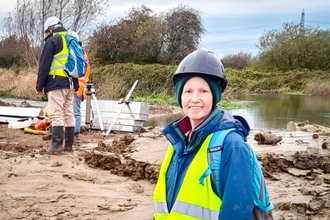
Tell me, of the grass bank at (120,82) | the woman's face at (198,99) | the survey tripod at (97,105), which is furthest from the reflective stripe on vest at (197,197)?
the grass bank at (120,82)

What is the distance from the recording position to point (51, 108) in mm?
6660

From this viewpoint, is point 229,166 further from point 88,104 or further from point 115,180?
point 88,104

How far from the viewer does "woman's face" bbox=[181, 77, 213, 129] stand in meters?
2.15

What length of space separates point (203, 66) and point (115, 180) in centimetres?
367

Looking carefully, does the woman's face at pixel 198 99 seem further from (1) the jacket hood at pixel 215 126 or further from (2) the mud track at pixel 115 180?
(2) the mud track at pixel 115 180

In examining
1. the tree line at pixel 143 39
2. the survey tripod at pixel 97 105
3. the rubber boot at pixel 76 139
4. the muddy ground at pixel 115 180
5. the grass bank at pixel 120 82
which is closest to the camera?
the muddy ground at pixel 115 180

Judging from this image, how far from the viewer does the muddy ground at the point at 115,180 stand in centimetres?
429

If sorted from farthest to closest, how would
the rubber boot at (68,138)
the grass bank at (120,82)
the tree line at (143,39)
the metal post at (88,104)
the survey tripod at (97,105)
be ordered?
the tree line at (143,39) < the grass bank at (120,82) < the metal post at (88,104) < the survey tripod at (97,105) < the rubber boot at (68,138)

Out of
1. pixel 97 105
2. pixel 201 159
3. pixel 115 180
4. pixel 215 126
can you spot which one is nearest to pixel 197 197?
pixel 201 159

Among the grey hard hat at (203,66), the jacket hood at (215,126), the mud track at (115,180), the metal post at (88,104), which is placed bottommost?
the mud track at (115,180)

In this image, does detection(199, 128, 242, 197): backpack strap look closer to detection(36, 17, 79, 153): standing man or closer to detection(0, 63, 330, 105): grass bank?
detection(36, 17, 79, 153): standing man

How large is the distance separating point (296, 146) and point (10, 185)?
15.3ft

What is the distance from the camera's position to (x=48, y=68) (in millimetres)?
6508

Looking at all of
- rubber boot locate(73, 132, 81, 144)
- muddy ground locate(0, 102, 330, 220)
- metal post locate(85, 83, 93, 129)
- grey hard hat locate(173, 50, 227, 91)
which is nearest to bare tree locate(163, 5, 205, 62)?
metal post locate(85, 83, 93, 129)
